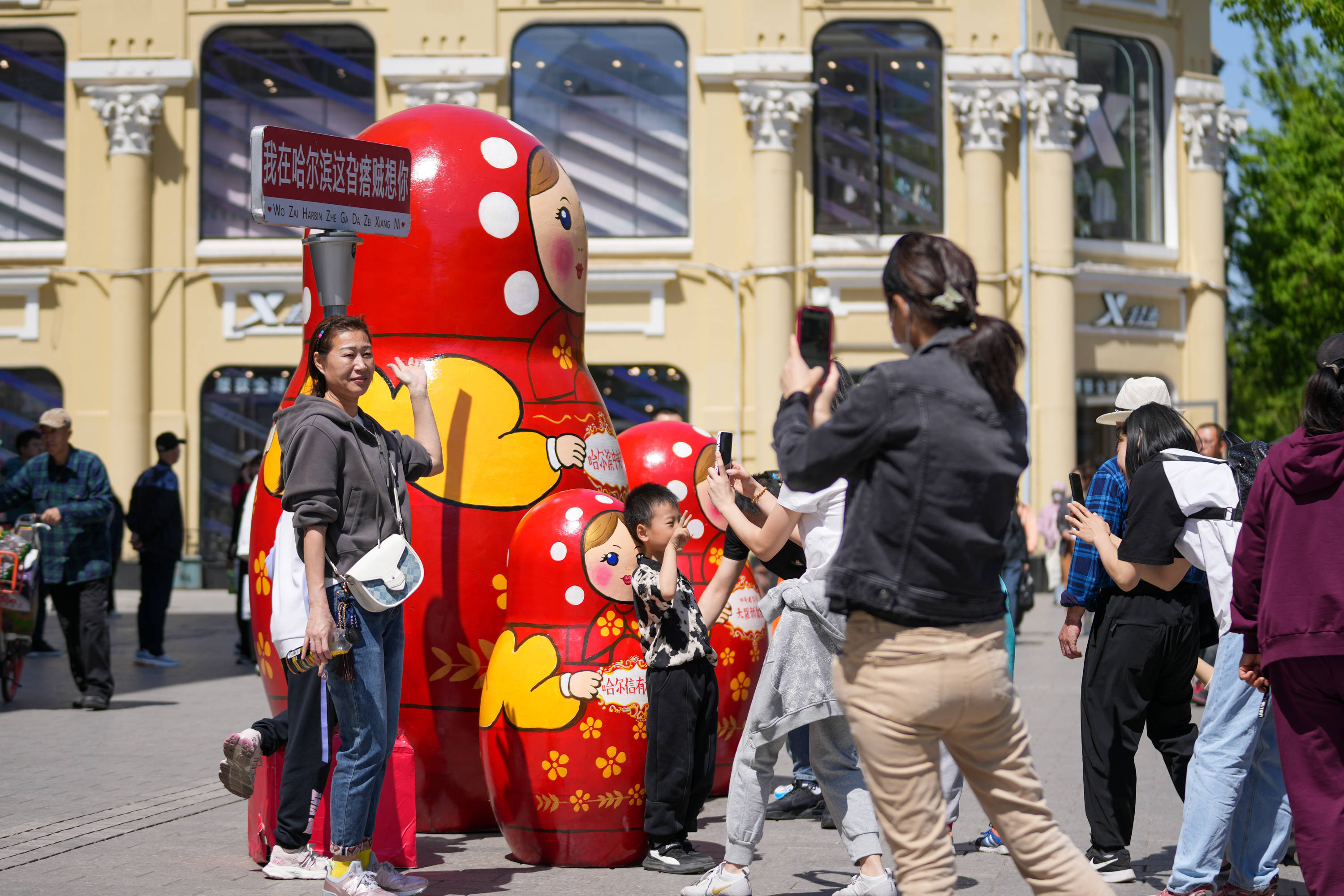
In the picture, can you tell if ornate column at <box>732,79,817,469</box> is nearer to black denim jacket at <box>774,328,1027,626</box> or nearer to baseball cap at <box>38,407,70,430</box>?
baseball cap at <box>38,407,70,430</box>

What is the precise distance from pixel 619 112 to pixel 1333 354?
57.0ft

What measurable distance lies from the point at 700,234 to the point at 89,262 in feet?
28.2

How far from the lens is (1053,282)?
21.0 metres

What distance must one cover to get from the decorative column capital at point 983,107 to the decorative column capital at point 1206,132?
3343 millimetres

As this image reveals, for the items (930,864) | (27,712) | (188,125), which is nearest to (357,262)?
(930,864)

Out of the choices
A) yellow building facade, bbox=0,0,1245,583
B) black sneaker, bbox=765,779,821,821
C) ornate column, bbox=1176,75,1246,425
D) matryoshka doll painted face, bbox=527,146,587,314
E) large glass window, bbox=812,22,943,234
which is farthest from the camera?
ornate column, bbox=1176,75,1246,425

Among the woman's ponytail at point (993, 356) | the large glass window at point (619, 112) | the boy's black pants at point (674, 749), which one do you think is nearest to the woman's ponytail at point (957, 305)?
the woman's ponytail at point (993, 356)

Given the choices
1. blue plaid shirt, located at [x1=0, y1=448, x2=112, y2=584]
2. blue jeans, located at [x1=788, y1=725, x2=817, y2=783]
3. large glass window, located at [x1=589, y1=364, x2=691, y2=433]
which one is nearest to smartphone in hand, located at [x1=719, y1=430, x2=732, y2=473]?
blue jeans, located at [x1=788, y1=725, x2=817, y2=783]

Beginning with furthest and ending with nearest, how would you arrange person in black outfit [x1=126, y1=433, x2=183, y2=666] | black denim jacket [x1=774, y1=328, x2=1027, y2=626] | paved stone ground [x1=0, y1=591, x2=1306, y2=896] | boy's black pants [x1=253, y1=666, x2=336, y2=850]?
1. person in black outfit [x1=126, y1=433, x2=183, y2=666]
2. paved stone ground [x1=0, y1=591, x2=1306, y2=896]
3. boy's black pants [x1=253, y1=666, x2=336, y2=850]
4. black denim jacket [x1=774, y1=328, x2=1027, y2=626]

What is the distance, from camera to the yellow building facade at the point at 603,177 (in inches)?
803

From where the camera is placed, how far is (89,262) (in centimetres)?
2056

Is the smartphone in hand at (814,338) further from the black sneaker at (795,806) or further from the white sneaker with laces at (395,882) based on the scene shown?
the black sneaker at (795,806)

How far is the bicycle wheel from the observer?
9.99 m

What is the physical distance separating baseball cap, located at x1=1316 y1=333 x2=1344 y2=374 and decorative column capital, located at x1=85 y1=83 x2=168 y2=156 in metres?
18.7
